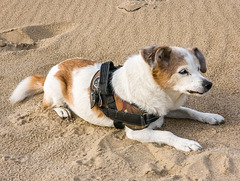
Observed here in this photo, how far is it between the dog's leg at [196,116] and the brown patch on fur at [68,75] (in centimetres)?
132

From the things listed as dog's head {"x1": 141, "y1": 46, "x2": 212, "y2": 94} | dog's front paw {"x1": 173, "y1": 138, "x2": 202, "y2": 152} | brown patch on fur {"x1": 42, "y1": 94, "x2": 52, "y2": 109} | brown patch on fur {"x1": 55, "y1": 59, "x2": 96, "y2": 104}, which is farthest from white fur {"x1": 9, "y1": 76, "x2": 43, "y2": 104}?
dog's front paw {"x1": 173, "y1": 138, "x2": 202, "y2": 152}

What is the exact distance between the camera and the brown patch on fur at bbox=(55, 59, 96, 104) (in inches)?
166

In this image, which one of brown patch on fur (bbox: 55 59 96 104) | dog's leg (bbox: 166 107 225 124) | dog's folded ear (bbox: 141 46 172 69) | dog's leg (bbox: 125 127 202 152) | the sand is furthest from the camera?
brown patch on fur (bbox: 55 59 96 104)

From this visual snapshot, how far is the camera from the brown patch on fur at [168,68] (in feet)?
11.3

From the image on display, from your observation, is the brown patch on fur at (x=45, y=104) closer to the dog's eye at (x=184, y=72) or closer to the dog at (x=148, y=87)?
the dog at (x=148, y=87)

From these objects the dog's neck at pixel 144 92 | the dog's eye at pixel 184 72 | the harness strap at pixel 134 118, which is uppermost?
the dog's eye at pixel 184 72

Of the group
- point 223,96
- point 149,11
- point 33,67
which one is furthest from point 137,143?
point 149,11

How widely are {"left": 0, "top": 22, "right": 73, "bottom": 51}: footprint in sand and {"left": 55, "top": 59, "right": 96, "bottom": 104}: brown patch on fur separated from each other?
207 cm

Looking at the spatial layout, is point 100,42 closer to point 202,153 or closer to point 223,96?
point 223,96

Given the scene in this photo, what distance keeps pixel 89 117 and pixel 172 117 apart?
1109 millimetres

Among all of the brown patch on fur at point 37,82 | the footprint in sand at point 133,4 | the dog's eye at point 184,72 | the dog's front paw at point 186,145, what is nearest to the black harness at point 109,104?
the dog's front paw at point 186,145

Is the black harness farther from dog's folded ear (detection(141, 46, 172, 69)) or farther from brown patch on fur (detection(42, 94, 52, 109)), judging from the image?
brown patch on fur (detection(42, 94, 52, 109))

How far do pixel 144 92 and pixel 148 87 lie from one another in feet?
0.25

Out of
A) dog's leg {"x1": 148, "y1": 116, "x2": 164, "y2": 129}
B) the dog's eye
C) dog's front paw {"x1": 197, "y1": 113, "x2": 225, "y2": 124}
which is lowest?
dog's leg {"x1": 148, "y1": 116, "x2": 164, "y2": 129}
